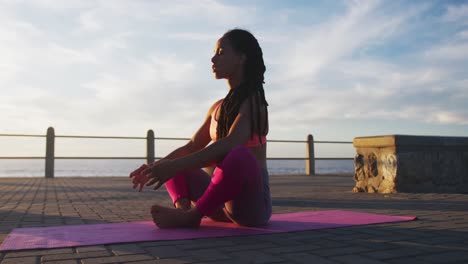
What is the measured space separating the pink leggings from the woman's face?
623mm

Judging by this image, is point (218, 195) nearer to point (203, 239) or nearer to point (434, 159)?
point (203, 239)

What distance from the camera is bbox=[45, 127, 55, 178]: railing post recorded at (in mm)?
11664

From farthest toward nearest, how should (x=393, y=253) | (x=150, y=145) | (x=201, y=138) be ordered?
(x=150, y=145) → (x=201, y=138) → (x=393, y=253)

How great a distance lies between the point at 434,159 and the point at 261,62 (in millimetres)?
4256

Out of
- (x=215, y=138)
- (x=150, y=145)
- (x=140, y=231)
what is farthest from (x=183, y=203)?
(x=150, y=145)

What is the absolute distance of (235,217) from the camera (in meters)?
2.68

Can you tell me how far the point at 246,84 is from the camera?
2.69 meters

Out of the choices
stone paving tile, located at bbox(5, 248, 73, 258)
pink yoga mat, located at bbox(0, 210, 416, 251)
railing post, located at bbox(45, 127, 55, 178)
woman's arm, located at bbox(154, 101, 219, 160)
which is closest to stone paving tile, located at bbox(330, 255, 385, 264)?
pink yoga mat, located at bbox(0, 210, 416, 251)

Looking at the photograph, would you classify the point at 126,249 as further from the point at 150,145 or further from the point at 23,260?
the point at 150,145

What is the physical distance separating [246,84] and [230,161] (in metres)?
0.60

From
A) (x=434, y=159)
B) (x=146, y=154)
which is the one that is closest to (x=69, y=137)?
(x=146, y=154)

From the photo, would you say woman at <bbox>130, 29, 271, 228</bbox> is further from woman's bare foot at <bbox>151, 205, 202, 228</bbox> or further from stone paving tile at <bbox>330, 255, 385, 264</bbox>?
stone paving tile at <bbox>330, 255, 385, 264</bbox>

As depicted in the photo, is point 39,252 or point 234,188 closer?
point 39,252

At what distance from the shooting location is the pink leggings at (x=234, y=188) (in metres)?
2.35
